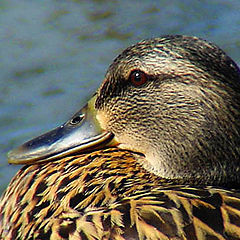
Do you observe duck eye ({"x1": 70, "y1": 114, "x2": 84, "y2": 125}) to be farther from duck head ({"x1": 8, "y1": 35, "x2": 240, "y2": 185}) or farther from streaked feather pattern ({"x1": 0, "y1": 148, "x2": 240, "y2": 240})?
streaked feather pattern ({"x1": 0, "y1": 148, "x2": 240, "y2": 240})

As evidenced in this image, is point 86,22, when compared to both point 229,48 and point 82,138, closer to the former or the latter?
point 229,48

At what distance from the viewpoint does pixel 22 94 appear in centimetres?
719

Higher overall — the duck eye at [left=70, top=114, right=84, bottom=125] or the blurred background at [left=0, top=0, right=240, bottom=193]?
the blurred background at [left=0, top=0, right=240, bottom=193]

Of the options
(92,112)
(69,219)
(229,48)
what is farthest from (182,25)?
(69,219)

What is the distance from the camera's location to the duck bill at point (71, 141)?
485 cm

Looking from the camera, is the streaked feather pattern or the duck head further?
the duck head

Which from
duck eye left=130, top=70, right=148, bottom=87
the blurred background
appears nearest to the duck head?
duck eye left=130, top=70, right=148, bottom=87

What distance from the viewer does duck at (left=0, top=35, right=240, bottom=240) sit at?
4.23m

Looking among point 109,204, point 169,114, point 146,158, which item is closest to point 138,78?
point 169,114

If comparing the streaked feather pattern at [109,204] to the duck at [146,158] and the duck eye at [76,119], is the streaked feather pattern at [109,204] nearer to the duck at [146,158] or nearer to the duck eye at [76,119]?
the duck at [146,158]

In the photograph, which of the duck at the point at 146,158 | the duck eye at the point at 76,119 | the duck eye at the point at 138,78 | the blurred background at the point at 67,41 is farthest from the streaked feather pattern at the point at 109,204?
the blurred background at the point at 67,41

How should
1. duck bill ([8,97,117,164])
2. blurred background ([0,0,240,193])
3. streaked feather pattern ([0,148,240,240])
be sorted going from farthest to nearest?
blurred background ([0,0,240,193])
duck bill ([8,97,117,164])
streaked feather pattern ([0,148,240,240])

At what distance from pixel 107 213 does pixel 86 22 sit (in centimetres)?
422

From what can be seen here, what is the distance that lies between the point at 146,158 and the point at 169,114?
0.93ft
